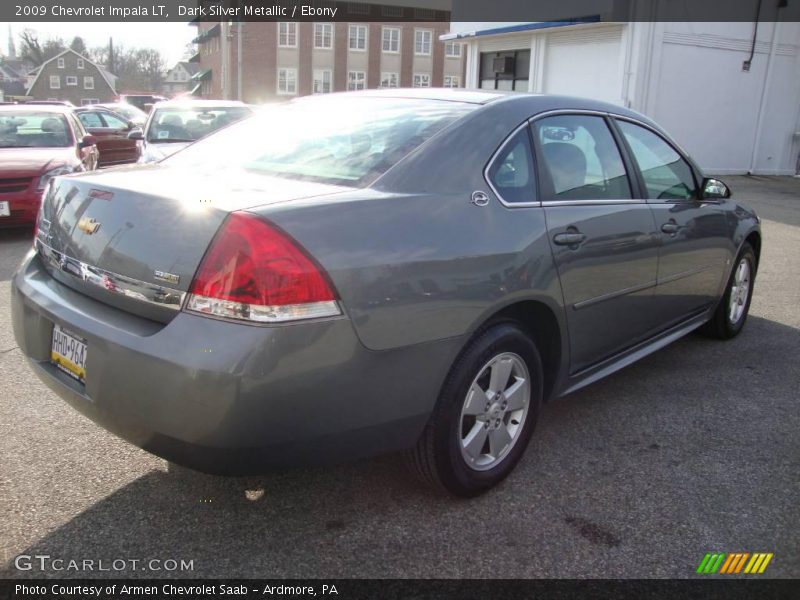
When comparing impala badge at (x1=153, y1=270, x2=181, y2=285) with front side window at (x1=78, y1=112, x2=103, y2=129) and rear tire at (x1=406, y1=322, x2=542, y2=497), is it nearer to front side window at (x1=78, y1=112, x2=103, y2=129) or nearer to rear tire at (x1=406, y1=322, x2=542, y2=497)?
rear tire at (x1=406, y1=322, x2=542, y2=497)

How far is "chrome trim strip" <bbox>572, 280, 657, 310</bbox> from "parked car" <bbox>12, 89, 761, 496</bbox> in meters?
0.02

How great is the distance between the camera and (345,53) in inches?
2064

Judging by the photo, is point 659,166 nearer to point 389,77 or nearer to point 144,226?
point 144,226

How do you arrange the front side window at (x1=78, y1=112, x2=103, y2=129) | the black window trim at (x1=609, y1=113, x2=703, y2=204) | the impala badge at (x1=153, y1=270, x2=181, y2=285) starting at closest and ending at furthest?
1. the impala badge at (x1=153, y1=270, x2=181, y2=285)
2. the black window trim at (x1=609, y1=113, x2=703, y2=204)
3. the front side window at (x1=78, y1=112, x2=103, y2=129)

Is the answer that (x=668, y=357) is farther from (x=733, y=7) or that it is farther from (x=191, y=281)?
(x=733, y=7)

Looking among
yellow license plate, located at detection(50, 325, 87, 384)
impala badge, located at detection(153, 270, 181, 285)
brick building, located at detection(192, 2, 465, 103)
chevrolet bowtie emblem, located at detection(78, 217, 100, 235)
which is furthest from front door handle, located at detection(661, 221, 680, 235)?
brick building, located at detection(192, 2, 465, 103)

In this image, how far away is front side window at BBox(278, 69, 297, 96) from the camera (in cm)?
5184

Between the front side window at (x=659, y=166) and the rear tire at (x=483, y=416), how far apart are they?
1.49m

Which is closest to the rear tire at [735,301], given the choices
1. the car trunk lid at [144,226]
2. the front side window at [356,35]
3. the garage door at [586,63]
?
the car trunk lid at [144,226]

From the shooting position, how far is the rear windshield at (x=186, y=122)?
404 inches

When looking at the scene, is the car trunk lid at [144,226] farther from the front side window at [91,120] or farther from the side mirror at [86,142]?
the front side window at [91,120]

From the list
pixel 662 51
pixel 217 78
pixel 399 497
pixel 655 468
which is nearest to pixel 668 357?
pixel 655 468

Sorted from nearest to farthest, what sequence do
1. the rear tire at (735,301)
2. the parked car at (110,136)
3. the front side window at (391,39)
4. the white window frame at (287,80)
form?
the rear tire at (735,301) → the parked car at (110,136) → the white window frame at (287,80) → the front side window at (391,39)

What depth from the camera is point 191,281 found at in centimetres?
220
